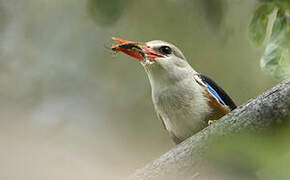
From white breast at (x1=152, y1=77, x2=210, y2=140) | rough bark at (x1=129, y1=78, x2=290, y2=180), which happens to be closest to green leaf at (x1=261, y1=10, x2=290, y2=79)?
rough bark at (x1=129, y1=78, x2=290, y2=180)

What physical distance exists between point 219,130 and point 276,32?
62 cm

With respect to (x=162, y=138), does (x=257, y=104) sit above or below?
below

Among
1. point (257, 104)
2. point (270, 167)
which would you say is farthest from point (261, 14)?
A: point (270, 167)

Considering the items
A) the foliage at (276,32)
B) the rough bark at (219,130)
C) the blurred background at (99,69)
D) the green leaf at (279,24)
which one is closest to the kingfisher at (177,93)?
the rough bark at (219,130)

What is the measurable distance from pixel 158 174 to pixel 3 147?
4.84ft

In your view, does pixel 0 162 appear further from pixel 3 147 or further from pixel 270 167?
pixel 270 167

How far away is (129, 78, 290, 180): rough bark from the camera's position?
7.91 ft

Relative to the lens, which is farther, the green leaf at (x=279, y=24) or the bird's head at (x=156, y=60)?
the bird's head at (x=156, y=60)

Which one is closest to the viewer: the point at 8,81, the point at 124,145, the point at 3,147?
the point at 3,147

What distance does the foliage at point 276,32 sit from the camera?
2511 millimetres

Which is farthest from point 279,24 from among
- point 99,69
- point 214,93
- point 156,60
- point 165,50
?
point 99,69

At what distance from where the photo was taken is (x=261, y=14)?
8.41 feet

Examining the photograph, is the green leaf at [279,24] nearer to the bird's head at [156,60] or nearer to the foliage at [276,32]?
the foliage at [276,32]

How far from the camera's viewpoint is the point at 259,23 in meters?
2.62
